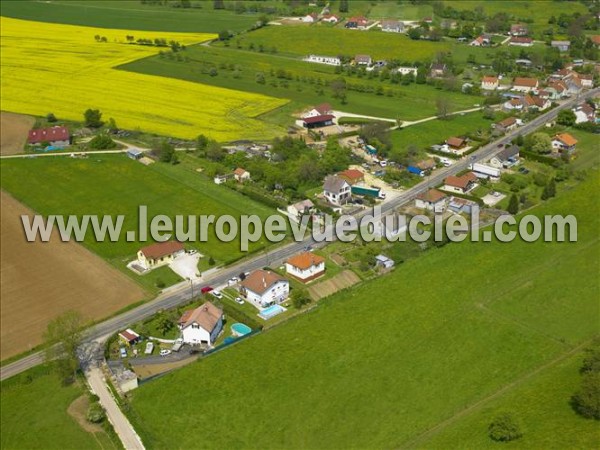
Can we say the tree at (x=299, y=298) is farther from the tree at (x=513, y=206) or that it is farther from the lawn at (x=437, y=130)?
the lawn at (x=437, y=130)

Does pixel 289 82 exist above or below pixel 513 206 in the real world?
above

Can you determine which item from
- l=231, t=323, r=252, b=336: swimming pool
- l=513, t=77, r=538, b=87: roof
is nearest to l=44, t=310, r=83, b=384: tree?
l=231, t=323, r=252, b=336: swimming pool

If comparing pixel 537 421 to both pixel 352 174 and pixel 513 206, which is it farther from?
pixel 352 174

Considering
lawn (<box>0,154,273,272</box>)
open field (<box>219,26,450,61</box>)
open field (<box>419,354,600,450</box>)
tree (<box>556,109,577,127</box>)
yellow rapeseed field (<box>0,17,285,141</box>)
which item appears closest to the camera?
open field (<box>419,354,600,450</box>)

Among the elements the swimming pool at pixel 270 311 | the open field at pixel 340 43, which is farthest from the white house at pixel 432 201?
the open field at pixel 340 43

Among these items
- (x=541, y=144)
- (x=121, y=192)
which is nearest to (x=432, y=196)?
(x=541, y=144)

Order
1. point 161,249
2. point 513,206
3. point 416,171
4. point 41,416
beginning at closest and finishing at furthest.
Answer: point 41,416, point 161,249, point 513,206, point 416,171

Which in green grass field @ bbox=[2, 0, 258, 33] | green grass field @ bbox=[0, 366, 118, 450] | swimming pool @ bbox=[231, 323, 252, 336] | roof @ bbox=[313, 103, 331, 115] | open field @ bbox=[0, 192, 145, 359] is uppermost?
green grass field @ bbox=[2, 0, 258, 33]

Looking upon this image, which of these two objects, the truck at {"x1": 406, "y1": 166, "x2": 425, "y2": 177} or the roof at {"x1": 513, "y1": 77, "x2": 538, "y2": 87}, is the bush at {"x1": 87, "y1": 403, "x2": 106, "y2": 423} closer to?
the truck at {"x1": 406, "y1": 166, "x2": 425, "y2": 177}
